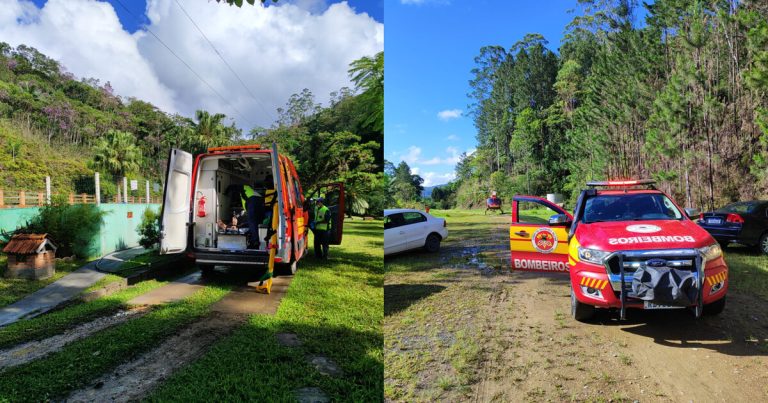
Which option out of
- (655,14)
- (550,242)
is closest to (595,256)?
(550,242)

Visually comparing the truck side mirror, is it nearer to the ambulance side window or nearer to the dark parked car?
the ambulance side window

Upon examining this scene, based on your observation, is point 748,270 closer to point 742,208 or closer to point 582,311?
point 742,208

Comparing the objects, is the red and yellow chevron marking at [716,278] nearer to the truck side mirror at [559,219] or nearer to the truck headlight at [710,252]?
the truck headlight at [710,252]

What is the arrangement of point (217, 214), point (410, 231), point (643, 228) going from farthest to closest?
1. point (410, 231)
2. point (217, 214)
3. point (643, 228)

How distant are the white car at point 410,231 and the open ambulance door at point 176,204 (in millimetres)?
3725

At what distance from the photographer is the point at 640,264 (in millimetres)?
3557

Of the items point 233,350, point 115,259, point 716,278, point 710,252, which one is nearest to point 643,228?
point 710,252

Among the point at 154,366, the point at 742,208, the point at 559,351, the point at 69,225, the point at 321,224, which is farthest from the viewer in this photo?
the point at 321,224

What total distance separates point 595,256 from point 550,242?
5.43ft

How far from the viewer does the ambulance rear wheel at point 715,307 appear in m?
3.84

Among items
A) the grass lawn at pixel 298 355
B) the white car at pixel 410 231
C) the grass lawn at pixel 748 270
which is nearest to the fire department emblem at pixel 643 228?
the grass lawn at pixel 748 270

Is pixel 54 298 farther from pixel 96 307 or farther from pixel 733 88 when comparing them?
pixel 733 88

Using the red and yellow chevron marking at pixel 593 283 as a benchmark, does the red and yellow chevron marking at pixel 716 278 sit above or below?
above

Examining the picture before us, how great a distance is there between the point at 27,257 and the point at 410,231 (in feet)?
20.2
